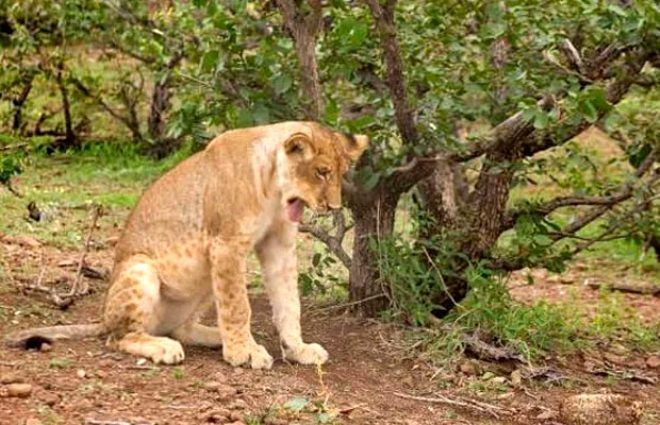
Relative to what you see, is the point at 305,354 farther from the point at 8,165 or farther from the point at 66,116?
the point at 66,116

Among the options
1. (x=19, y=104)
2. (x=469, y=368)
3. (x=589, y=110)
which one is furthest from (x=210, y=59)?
(x=19, y=104)

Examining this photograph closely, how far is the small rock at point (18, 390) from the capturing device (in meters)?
5.07

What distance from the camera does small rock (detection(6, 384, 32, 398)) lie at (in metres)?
5.07

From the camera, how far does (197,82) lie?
22.4 ft

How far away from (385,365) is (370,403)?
760 mm

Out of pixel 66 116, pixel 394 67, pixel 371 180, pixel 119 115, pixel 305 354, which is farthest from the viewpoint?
pixel 119 115

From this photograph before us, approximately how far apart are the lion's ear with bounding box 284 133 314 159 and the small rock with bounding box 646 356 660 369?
2583 millimetres

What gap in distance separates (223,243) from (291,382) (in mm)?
698

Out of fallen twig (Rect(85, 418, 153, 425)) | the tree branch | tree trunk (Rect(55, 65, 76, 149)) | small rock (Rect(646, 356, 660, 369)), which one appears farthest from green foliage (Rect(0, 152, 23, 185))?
tree trunk (Rect(55, 65, 76, 149))

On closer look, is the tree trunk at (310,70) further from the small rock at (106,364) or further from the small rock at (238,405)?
the small rock at (238,405)

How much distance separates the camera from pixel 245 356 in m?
5.97

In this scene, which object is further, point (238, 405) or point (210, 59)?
point (210, 59)

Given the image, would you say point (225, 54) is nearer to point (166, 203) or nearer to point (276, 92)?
point (276, 92)

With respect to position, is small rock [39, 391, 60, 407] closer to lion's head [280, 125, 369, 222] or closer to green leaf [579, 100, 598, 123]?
lion's head [280, 125, 369, 222]
